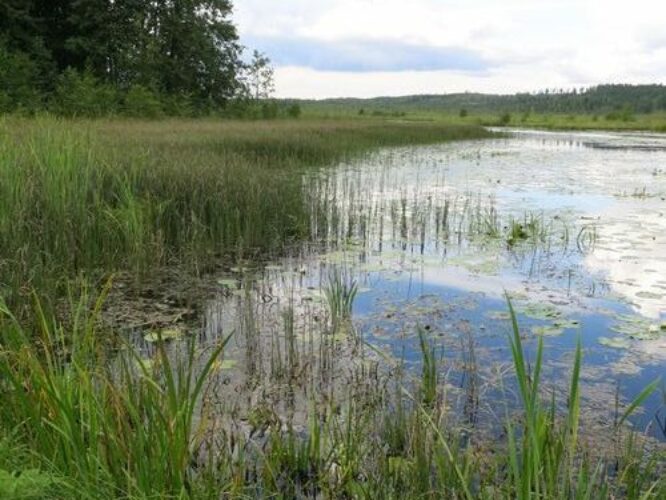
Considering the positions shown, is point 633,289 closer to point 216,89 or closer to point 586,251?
point 586,251

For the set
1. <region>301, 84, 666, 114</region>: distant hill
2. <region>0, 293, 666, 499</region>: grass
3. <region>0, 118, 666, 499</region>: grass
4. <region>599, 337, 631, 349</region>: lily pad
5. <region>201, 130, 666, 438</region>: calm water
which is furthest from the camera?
<region>301, 84, 666, 114</region>: distant hill

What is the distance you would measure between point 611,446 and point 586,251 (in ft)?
17.1

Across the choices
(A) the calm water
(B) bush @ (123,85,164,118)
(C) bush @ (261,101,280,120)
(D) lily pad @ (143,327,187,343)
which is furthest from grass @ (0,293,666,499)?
(C) bush @ (261,101,280,120)

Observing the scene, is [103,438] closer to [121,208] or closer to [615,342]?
[615,342]

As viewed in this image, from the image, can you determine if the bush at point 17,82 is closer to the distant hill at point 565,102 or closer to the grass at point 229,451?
the grass at point 229,451

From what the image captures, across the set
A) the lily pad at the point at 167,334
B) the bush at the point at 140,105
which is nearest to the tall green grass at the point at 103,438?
the lily pad at the point at 167,334

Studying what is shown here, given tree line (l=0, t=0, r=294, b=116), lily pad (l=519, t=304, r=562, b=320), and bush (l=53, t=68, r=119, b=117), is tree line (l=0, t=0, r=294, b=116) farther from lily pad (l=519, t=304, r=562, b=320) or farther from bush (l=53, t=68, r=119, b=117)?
lily pad (l=519, t=304, r=562, b=320)

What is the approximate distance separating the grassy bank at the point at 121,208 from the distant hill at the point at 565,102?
89037 millimetres

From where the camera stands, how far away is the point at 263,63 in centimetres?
3844

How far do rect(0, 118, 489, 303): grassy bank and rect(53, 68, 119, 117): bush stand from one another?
10274 millimetres

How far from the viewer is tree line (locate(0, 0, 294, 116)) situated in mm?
Result: 21159

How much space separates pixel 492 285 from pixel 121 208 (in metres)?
4.07

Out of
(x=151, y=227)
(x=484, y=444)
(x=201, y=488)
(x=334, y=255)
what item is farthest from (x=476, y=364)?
(x=151, y=227)

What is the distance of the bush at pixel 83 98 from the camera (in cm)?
1992
